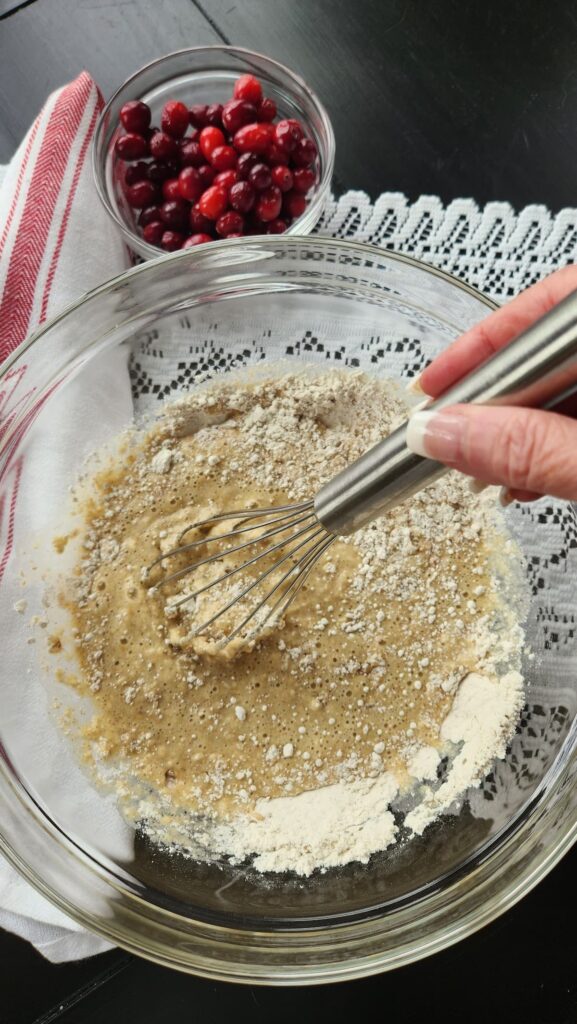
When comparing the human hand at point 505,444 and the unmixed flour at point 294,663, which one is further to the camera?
the unmixed flour at point 294,663

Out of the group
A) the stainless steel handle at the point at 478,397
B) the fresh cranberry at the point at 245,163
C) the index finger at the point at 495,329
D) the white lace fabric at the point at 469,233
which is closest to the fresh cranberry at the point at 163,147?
the fresh cranberry at the point at 245,163

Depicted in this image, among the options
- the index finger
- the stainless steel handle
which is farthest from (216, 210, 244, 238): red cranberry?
the stainless steel handle

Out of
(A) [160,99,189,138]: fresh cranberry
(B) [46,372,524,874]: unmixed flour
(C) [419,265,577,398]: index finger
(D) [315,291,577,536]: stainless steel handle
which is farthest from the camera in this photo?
(A) [160,99,189,138]: fresh cranberry

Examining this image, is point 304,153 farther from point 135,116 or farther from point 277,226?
point 135,116

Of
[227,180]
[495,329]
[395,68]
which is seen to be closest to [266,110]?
[227,180]

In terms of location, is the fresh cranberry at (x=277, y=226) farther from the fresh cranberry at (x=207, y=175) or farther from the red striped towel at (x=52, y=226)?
the red striped towel at (x=52, y=226)

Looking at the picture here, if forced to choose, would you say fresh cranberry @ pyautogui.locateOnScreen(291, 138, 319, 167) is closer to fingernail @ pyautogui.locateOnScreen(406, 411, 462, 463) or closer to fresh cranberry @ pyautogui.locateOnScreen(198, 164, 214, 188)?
fresh cranberry @ pyautogui.locateOnScreen(198, 164, 214, 188)
